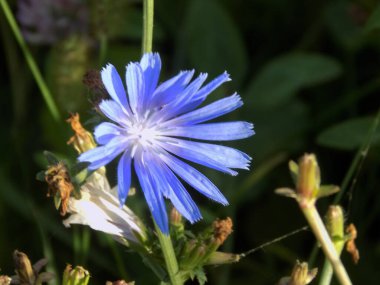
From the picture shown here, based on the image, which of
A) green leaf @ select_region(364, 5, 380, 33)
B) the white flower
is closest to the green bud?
the white flower

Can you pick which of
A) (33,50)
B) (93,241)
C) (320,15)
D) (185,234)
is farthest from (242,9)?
(185,234)

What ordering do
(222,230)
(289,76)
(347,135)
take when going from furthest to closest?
(289,76) < (347,135) < (222,230)

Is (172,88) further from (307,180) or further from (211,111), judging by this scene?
(307,180)

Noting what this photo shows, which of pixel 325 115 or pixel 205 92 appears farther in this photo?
pixel 325 115

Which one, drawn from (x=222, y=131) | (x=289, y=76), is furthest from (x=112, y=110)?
(x=289, y=76)

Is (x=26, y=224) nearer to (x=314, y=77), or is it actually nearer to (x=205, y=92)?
(x=314, y=77)

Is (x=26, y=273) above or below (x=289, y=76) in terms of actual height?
below

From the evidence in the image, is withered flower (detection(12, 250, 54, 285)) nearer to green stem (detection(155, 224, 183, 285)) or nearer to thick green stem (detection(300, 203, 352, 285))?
green stem (detection(155, 224, 183, 285))
